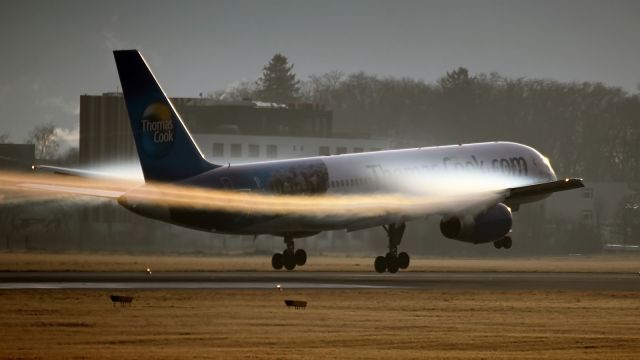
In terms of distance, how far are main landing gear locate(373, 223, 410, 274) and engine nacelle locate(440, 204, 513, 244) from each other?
9.02 ft

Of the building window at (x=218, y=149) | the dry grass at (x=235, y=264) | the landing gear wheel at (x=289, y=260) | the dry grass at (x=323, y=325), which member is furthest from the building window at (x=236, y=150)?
the dry grass at (x=323, y=325)

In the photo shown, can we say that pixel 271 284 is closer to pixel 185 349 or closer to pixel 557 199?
pixel 185 349

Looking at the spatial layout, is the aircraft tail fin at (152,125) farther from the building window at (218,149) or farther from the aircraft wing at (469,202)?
the building window at (218,149)

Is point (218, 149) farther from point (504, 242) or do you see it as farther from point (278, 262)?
point (504, 242)

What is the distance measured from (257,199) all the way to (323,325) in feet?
90.3

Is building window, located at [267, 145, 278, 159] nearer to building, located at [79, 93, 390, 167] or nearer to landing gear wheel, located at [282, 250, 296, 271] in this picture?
building, located at [79, 93, 390, 167]

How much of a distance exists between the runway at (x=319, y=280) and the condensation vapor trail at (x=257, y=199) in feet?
10.3

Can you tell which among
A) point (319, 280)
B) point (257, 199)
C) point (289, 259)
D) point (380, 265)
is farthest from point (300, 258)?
point (319, 280)

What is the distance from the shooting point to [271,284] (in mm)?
68250

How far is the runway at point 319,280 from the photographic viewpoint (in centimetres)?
6681

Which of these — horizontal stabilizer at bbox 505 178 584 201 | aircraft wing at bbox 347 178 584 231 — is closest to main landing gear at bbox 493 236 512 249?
aircraft wing at bbox 347 178 584 231

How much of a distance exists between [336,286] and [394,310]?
11.5m

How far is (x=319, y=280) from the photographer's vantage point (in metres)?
72.0

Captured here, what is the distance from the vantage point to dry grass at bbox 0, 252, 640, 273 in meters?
85.9
